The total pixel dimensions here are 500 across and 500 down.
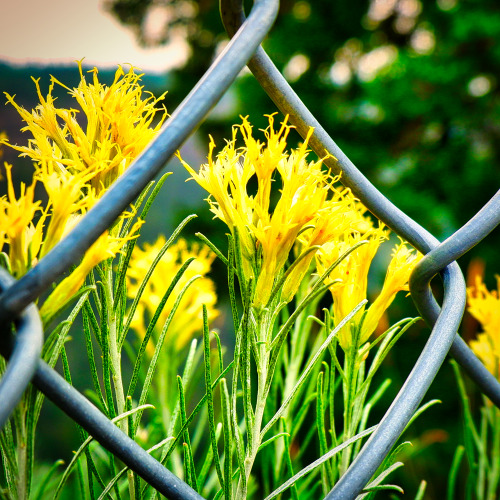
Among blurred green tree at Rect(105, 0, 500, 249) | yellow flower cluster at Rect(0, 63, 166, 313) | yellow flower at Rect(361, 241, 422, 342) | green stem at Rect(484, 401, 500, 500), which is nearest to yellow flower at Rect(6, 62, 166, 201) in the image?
yellow flower cluster at Rect(0, 63, 166, 313)

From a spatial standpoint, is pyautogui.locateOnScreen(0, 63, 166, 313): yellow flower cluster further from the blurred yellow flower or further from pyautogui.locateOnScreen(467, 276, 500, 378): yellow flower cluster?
pyautogui.locateOnScreen(467, 276, 500, 378): yellow flower cluster

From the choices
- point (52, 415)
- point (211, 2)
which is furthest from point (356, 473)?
point (211, 2)

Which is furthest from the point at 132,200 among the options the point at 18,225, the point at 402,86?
the point at 402,86

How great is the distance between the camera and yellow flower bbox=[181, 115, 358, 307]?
15cm

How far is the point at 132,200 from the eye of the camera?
0.11 meters

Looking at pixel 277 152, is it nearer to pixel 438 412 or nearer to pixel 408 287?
pixel 408 287

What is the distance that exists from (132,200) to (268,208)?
0.19ft

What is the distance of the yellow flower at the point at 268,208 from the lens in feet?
0.50

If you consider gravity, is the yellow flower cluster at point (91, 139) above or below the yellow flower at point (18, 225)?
above

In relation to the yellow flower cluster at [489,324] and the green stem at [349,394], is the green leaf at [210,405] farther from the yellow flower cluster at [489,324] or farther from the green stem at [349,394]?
the yellow flower cluster at [489,324]

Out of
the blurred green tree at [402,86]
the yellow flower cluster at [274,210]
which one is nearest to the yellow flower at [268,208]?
the yellow flower cluster at [274,210]

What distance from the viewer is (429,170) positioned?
4.91 feet

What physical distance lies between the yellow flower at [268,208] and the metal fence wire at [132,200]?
0.05 feet

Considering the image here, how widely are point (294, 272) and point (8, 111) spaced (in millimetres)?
522
